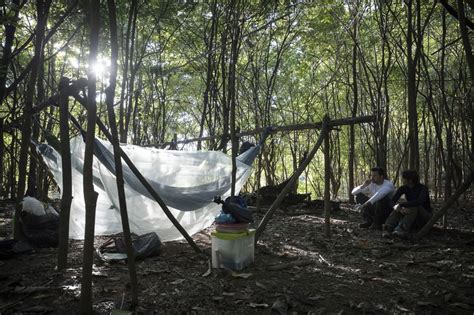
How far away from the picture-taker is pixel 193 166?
3.38m

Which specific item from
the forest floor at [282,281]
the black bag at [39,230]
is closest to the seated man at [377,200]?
the forest floor at [282,281]

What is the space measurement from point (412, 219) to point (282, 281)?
82.4 inches

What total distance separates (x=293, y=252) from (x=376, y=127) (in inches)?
132

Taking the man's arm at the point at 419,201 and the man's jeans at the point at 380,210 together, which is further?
the man's jeans at the point at 380,210

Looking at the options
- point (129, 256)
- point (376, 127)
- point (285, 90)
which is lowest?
point (129, 256)

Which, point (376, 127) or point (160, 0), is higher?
point (160, 0)

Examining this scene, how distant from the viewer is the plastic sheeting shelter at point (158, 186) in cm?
299

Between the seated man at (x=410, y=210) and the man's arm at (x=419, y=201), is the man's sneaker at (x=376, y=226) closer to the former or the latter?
the seated man at (x=410, y=210)

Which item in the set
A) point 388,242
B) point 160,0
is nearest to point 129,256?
point 388,242

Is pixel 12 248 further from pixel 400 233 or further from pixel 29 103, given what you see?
pixel 400 233

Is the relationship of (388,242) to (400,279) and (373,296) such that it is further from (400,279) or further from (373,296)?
(373,296)

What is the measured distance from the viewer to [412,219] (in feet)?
11.9

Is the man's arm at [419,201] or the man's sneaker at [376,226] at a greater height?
the man's arm at [419,201]

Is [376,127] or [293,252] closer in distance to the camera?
[293,252]
